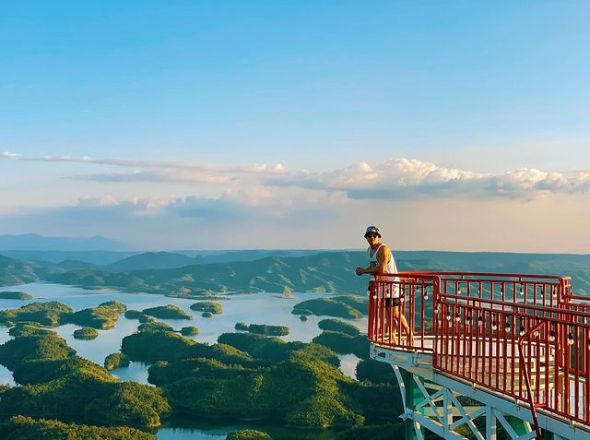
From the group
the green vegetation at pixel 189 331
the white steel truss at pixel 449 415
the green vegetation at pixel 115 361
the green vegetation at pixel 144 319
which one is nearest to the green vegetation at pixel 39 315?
the green vegetation at pixel 144 319

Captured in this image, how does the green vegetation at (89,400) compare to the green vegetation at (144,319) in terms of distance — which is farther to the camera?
the green vegetation at (144,319)

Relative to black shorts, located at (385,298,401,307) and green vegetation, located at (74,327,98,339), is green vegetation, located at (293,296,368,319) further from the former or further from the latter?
black shorts, located at (385,298,401,307)

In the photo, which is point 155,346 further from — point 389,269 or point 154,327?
point 389,269

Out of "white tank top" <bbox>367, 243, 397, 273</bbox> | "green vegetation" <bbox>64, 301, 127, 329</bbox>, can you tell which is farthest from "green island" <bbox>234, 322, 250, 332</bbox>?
"white tank top" <bbox>367, 243, 397, 273</bbox>

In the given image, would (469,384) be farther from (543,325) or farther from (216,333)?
(216,333)

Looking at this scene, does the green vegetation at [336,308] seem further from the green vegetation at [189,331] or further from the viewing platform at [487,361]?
the viewing platform at [487,361]
